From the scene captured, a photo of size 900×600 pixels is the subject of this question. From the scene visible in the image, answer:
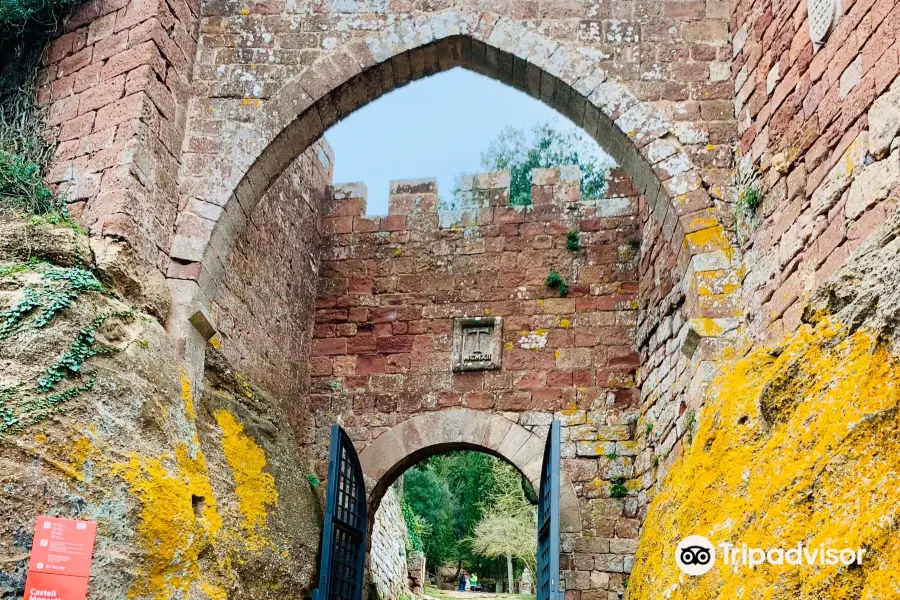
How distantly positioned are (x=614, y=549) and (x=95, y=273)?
4221 millimetres

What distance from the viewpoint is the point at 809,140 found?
4184mm

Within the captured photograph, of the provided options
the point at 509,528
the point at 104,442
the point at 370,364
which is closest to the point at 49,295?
the point at 104,442

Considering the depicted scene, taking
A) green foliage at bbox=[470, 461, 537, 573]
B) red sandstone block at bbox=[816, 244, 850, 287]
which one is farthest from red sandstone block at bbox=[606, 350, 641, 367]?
green foliage at bbox=[470, 461, 537, 573]

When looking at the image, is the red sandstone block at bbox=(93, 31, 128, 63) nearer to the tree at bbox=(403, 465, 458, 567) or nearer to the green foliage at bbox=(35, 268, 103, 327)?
the green foliage at bbox=(35, 268, 103, 327)

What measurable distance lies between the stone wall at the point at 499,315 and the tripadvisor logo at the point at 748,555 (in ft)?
10.5

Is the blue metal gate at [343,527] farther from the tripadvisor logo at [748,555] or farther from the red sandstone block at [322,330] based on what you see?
the tripadvisor logo at [748,555]

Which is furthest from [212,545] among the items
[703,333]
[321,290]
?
[321,290]

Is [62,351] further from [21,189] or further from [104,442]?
[21,189]

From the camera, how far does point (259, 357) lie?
21.2 ft

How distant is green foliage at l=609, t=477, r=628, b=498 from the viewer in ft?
21.5

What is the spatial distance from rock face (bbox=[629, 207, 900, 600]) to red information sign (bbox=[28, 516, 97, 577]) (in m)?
2.39

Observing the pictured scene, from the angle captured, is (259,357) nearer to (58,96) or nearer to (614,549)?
(58,96)

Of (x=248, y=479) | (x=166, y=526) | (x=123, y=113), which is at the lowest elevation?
(x=166, y=526)

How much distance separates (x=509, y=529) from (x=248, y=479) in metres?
12.4
